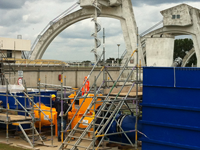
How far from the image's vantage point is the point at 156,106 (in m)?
10.2

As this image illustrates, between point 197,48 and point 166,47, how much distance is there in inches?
359

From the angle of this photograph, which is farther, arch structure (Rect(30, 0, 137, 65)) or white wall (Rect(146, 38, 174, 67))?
arch structure (Rect(30, 0, 137, 65))

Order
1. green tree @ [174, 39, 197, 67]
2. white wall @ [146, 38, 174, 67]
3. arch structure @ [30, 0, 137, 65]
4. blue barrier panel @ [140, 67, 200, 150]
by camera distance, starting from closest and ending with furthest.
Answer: blue barrier panel @ [140, 67, 200, 150] < white wall @ [146, 38, 174, 67] < arch structure @ [30, 0, 137, 65] < green tree @ [174, 39, 197, 67]

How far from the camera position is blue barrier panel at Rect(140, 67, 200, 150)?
960cm

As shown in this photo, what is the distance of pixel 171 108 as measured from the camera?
391 inches

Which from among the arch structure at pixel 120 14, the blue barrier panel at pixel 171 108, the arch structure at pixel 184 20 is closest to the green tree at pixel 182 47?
the arch structure at pixel 184 20

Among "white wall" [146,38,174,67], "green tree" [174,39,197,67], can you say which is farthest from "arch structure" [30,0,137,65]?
"green tree" [174,39,197,67]

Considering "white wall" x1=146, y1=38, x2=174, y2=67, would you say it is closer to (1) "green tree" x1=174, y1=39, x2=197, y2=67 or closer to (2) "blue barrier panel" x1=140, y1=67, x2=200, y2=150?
(2) "blue barrier panel" x1=140, y1=67, x2=200, y2=150

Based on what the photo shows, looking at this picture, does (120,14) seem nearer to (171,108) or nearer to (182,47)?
(171,108)

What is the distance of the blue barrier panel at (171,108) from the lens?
960cm

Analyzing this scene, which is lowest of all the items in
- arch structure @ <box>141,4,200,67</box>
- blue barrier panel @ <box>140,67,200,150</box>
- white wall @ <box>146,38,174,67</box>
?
blue barrier panel @ <box>140,67,200,150</box>

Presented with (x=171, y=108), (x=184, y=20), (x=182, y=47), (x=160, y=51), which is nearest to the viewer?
(x=171, y=108)

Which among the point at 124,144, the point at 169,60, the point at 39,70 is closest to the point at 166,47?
the point at 169,60

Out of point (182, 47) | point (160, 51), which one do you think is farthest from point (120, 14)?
point (182, 47)
